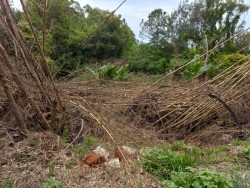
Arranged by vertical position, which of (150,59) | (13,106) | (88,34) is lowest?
(150,59)

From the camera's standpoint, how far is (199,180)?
2574 mm

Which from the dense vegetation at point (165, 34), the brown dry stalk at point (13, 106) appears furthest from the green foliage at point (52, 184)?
the dense vegetation at point (165, 34)

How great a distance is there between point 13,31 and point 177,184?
2.23 m

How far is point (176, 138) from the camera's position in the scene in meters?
4.97

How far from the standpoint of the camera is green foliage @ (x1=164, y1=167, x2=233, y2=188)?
2.50m

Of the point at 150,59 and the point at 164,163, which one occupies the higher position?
the point at 150,59

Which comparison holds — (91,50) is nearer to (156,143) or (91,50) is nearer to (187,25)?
(187,25)

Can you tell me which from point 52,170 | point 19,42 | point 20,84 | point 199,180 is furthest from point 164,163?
point 19,42

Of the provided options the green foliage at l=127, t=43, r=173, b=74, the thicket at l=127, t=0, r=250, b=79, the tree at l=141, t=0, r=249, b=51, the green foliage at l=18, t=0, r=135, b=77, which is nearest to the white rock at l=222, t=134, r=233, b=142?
the green foliage at l=18, t=0, r=135, b=77

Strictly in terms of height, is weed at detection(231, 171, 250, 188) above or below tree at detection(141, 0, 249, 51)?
below

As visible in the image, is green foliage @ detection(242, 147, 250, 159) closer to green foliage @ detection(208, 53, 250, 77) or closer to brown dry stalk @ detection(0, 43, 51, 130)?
green foliage @ detection(208, 53, 250, 77)

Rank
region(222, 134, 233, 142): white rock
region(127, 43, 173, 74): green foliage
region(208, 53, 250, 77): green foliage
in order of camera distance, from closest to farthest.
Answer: region(222, 134, 233, 142): white rock
region(208, 53, 250, 77): green foliage
region(127, 43, 173, 74): green foliage

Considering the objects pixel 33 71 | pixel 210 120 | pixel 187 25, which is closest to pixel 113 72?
pixel 210 120

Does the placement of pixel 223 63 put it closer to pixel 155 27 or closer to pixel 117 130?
pixel 117 130
